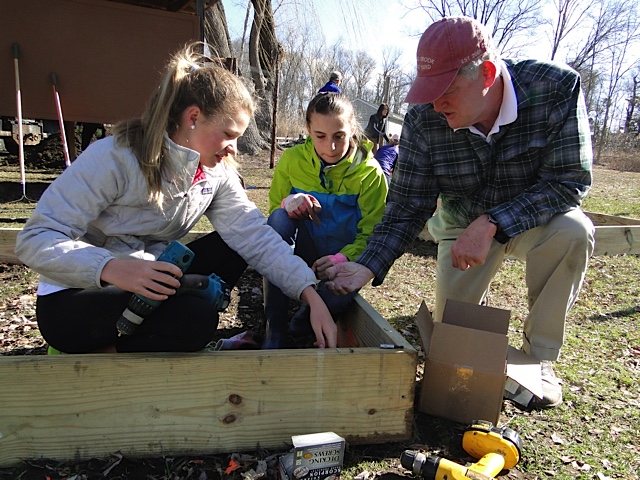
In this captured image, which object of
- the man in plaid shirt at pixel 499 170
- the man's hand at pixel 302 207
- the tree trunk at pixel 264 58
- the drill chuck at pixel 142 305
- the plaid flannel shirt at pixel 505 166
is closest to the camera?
the drill chuck at pixel 142 305

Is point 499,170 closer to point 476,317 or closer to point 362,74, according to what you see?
point 476,317

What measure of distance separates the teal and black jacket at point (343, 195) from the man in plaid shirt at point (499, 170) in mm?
220

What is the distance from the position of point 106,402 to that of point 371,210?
1659 millimetres

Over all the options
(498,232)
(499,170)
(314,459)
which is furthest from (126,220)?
(499,170)

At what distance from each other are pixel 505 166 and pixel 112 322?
1858 millimetres

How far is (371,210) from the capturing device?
107 inches

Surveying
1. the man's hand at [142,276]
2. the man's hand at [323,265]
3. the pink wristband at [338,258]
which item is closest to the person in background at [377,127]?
the pink wristband at [338,258]

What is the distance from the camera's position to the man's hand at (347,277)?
7.22ft

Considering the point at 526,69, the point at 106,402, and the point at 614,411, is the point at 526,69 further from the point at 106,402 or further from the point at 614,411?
the point at 106,402

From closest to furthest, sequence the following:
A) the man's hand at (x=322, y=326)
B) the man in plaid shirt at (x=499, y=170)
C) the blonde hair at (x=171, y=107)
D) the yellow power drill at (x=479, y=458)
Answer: the yellow power drill at (x=479, y=458), the blonde hair at (x=171, y=107), the man's hand at (x=322, y=326), the man in plaid shirt at (x=499, y=170)

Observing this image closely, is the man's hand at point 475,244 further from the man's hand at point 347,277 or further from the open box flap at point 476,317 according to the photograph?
the man's hand at point 347,277

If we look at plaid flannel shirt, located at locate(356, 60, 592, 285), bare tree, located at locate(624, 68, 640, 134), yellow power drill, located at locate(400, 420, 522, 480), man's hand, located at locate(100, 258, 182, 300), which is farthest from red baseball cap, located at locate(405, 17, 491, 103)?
bare tree, located at locate(624, 68, 640, 134)

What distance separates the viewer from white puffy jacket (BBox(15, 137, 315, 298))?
1.55 m

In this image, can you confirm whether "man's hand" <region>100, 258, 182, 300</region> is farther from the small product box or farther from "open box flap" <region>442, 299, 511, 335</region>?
"open box flap" <region>442, 299, 511, 335</region>
